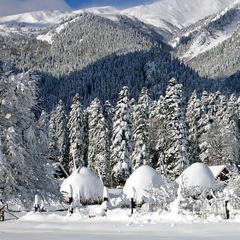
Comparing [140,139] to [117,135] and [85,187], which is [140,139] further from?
[85,187]

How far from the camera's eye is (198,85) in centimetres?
17112

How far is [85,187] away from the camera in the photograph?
37.7m

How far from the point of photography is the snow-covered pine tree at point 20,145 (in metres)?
19.4

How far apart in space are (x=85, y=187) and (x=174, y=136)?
14.9 m

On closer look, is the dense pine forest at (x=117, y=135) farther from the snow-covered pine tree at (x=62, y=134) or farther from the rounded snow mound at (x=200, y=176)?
the rounded snow mound at (x=200, y=176)

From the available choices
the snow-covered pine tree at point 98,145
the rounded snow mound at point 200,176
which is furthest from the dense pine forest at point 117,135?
the rounded snow mound at point 200,176

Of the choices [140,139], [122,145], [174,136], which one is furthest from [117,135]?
[174,136]

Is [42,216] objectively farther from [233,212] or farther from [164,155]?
[164,155]

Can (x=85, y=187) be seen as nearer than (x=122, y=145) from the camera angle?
Yes

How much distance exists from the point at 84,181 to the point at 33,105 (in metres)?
18.3

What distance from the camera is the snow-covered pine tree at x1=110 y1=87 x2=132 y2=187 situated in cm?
5097

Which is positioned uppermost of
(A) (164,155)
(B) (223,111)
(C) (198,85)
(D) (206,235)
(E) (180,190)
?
(C) (198,85)

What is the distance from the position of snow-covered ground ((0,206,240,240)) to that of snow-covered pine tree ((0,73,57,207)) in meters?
1.28

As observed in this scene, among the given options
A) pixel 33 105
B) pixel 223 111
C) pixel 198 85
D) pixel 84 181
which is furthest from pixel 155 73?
pixel 33 105
